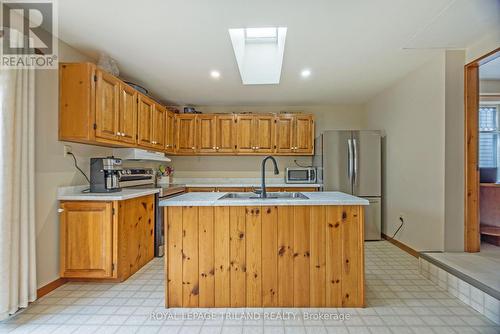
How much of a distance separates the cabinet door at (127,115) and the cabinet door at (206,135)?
57.7 inches

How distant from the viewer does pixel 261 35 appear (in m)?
3.00

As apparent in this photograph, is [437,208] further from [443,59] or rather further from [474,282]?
[443,59]

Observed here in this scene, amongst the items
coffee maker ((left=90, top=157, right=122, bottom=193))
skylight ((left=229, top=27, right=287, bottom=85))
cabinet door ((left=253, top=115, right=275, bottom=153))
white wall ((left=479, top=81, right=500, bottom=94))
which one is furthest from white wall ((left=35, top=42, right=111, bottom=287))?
white wall ((left=479, top=81, right=500, bottom=94))

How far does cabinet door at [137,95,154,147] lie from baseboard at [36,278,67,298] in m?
1.66

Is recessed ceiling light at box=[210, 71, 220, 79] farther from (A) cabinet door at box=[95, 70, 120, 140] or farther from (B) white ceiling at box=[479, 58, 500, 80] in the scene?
(B) white ceiling at box=[479, 58, 500, 80]

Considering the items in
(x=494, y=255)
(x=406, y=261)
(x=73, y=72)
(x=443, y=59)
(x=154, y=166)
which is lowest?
(x=406, y=261)

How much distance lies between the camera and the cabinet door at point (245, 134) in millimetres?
4434

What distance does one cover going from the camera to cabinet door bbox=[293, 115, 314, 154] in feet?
14.5

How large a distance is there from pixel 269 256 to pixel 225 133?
2.86 meters

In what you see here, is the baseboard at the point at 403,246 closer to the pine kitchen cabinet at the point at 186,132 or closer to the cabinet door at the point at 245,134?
the cabinet door at the point at 245,134

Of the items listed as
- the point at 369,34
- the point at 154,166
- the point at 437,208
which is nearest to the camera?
the point at 369,34

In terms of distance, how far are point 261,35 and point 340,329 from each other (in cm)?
303

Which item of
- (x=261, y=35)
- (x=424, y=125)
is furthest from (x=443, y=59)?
(x=261, y=35)

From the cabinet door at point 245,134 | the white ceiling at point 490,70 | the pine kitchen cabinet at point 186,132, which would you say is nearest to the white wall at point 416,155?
the white ceiling at point 490,70
